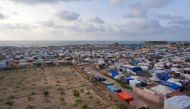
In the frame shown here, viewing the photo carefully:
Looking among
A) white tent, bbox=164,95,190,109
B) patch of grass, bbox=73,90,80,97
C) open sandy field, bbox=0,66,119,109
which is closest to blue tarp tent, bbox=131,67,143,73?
open sandy field, bbox=0,66,119,109

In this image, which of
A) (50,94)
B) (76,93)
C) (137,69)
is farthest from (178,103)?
(137,69)

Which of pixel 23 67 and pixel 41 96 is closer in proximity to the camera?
pixel 41 96

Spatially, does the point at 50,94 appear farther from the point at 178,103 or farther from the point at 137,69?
the point at 137,69

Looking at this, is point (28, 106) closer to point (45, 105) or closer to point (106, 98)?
point (45, 105)

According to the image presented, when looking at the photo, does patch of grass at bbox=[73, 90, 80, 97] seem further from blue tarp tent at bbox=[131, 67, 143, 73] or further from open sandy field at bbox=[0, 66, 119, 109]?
blue tarp tent at bbox=[131, 67, 143, 73]

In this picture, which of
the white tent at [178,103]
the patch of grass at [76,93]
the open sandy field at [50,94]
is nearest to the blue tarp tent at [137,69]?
the open sandy field at [50,94]

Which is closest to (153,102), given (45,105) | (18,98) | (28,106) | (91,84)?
(91,84)

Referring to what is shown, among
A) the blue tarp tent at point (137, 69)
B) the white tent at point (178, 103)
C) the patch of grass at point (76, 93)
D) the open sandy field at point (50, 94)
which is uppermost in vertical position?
the white tent at point (178, 103)

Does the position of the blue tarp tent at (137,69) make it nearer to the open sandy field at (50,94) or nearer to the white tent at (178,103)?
the open sandy field at (50,94)
